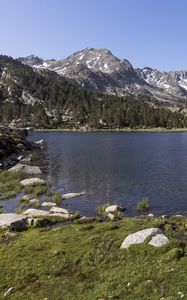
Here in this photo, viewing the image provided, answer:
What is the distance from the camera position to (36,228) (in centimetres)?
3206

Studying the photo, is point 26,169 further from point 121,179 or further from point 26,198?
point 26,198

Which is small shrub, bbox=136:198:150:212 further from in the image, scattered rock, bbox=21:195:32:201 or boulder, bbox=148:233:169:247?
boulder, bbox=148:233:169:247

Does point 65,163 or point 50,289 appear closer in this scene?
point 50,289

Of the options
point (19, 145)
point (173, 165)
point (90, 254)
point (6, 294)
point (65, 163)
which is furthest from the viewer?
point (19, 145)

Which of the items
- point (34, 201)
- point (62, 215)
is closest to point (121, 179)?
point (34, 201)

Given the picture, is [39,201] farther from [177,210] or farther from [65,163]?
[65,163]

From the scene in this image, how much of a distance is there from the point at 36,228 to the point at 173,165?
5073 cm

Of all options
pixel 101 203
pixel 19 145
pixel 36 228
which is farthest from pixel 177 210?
pixel 19 145

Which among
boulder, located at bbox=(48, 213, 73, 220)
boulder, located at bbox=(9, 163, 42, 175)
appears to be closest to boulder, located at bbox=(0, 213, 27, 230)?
boulder, located at bbox=(48, 213, 73, 220)

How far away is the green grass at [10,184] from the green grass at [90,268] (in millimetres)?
23108

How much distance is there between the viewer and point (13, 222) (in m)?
32.1

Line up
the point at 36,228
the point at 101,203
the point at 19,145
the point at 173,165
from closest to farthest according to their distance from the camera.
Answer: the point at 36,228
the point at 101,203
the point at 173,165
the point at 19,145

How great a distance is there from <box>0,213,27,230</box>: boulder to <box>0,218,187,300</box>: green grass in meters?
3.21

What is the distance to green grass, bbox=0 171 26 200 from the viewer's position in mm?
51109
